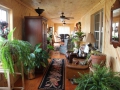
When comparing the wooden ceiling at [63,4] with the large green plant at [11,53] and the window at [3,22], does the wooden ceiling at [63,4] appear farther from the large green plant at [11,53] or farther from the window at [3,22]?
the large green plant at [11,53]

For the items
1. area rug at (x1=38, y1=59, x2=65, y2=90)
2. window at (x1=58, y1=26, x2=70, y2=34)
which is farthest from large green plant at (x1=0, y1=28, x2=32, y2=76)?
window at (x1=58, y1=26, x2=70, y2=34)

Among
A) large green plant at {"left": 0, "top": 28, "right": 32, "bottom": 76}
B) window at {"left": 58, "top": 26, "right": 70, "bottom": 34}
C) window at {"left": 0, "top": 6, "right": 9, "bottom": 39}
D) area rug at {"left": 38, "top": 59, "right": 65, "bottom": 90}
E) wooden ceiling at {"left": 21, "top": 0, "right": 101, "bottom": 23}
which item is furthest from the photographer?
window at {"left": 58, "top": 26, "right": 70, "bottom": 34}

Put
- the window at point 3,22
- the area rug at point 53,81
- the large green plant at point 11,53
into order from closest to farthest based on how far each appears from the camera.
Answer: the large green plant at point 11,53, the window at point 3,22, the area rug at point 53,81

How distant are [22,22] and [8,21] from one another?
762 mm

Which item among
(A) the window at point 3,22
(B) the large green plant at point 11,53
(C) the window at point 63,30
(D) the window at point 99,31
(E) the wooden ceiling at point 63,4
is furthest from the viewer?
(C) the window at point 63,30

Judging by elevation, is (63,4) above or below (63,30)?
below

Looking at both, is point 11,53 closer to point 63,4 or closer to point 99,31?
point 63,4

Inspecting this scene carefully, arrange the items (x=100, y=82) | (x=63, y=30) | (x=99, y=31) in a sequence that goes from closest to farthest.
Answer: (x=100, y=82) → (x=99, y=31) → (x=63, y=30)

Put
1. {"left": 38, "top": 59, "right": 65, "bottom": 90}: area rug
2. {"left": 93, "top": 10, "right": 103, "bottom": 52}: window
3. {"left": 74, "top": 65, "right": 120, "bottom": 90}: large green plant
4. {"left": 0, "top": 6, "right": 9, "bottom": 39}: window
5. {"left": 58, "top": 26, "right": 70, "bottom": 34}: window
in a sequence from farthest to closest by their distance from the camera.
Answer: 1. {"left": 58, "top": 26, "right": 70, "bottom": 34}: window
2. {"left": 93, "top": 10, "right": 103, "bottom": 52}: window
3. {"left": 38, "top": 59, "right": 65, "bottom": 90}: area rug
4. {"left": 0, "top": 6, "right": 9, "bottom": 39}: window
5. {"left": 74, "top": 65, "right": 120, "bottom": 90}: large green plant

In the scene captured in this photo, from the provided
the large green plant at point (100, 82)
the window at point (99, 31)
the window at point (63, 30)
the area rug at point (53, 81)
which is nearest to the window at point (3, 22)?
the area rug at point (53, 81)

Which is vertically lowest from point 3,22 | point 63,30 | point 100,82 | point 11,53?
point 100,82

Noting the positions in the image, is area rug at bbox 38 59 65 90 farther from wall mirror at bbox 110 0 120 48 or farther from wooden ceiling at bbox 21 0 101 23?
wooden ceiling at bbox 21 0 101 23

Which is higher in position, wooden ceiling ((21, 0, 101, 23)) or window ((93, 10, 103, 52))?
wooden ceiling ((21, 0, 101, 23))

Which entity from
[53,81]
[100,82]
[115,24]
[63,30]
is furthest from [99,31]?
[63,30]
